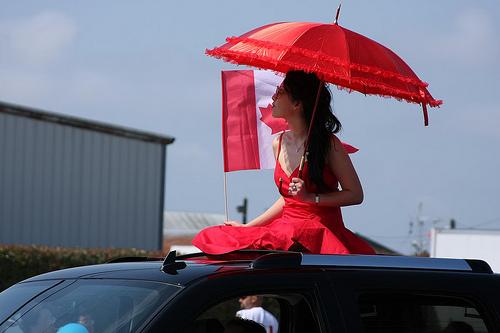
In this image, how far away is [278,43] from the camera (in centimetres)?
582

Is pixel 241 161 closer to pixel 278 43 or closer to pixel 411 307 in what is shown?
pixel 278 43

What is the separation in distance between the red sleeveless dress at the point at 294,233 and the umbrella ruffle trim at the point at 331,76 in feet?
1.62

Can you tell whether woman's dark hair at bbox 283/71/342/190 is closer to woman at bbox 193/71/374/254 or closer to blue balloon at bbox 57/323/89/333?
woman at bbox 193/71/374/254

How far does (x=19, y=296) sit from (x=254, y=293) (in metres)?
1.02

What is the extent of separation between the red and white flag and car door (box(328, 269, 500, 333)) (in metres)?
Answer: 2.20

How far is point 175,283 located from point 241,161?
2.75m

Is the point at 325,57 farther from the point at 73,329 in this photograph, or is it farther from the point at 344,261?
the point at 73,329

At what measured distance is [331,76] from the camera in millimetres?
5836

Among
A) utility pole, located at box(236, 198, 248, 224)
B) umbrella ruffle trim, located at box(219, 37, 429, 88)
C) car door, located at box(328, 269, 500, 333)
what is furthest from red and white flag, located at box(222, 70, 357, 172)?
utility pole, located at box(236, 198, 248, 224)

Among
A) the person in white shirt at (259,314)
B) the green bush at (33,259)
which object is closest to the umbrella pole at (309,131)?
the person in white shirt at (259,314)

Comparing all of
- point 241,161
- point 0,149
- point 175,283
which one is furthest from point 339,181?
point 0,149

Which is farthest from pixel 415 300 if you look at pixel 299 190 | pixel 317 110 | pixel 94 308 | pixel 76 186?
pixel 76 186

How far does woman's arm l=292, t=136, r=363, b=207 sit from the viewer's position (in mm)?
5629

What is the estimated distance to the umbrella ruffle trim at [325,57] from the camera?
18.9 ft
